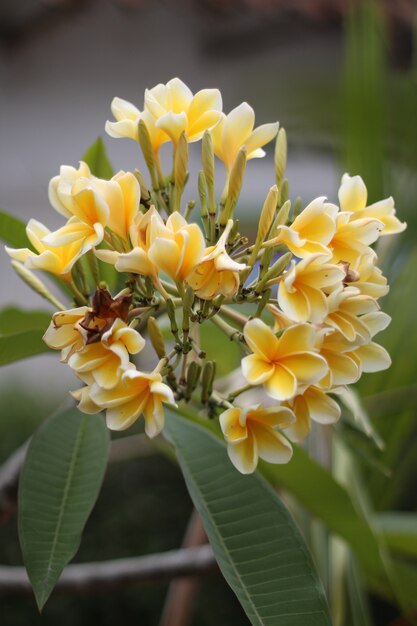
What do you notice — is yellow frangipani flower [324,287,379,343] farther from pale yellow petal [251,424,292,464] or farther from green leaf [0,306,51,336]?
green leaf [0,306,51,336]

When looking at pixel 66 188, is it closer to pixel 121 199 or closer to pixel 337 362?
pixel 121 199

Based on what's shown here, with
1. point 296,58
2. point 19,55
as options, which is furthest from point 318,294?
point 19,55

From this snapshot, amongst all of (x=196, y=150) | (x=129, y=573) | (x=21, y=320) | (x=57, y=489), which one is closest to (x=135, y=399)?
(x=57, y=489)

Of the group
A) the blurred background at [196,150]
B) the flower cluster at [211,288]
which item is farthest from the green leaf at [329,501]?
the flower cluster at [211,288]

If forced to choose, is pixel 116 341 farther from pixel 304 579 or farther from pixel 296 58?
pixel 296 58

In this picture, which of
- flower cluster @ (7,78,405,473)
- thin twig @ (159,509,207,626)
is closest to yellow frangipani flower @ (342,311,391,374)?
flower cluster @ (7,78,405,473)

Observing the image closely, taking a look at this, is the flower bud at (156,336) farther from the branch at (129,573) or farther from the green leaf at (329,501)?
the branch at (129,573)
